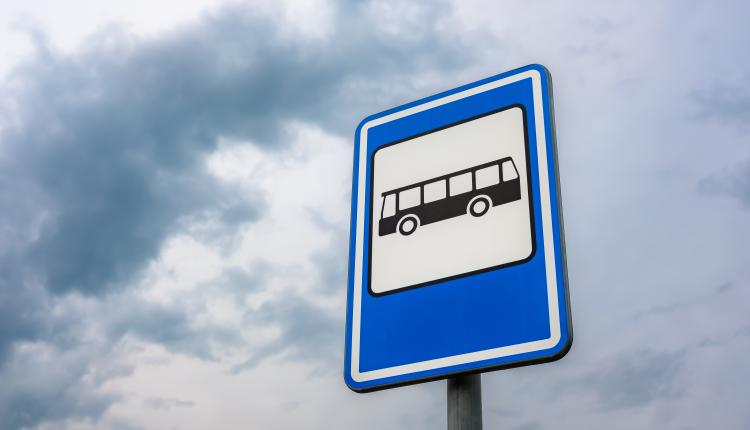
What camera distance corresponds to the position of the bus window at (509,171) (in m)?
2.54

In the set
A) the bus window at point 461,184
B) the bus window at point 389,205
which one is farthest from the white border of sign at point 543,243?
the bus window at point 461,184

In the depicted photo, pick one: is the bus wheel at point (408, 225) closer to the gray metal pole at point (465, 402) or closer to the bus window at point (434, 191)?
the bus window at point (434, 191)

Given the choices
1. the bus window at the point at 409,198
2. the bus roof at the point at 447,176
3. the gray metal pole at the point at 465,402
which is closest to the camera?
the gray metal pole at the point at 465,402

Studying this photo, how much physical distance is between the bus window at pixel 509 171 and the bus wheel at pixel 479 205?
11cm

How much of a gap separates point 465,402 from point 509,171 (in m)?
0.92

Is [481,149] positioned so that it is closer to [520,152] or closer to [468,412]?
[520,152]

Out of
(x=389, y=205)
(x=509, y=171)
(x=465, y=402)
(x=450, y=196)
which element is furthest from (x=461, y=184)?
(x=465, y=402)

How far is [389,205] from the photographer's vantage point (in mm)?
2830

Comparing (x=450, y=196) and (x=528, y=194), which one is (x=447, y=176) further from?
(x=528, y=194)

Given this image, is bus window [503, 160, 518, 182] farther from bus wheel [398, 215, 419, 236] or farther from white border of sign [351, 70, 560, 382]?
bus wheel [398, 215, 419, 236]

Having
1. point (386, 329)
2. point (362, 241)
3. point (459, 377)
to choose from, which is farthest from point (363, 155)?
point (459, 377)

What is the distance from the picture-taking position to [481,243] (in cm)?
246

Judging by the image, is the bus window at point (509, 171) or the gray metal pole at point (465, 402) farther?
the bus window at point (509, 171)

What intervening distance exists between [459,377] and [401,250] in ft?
1.97
